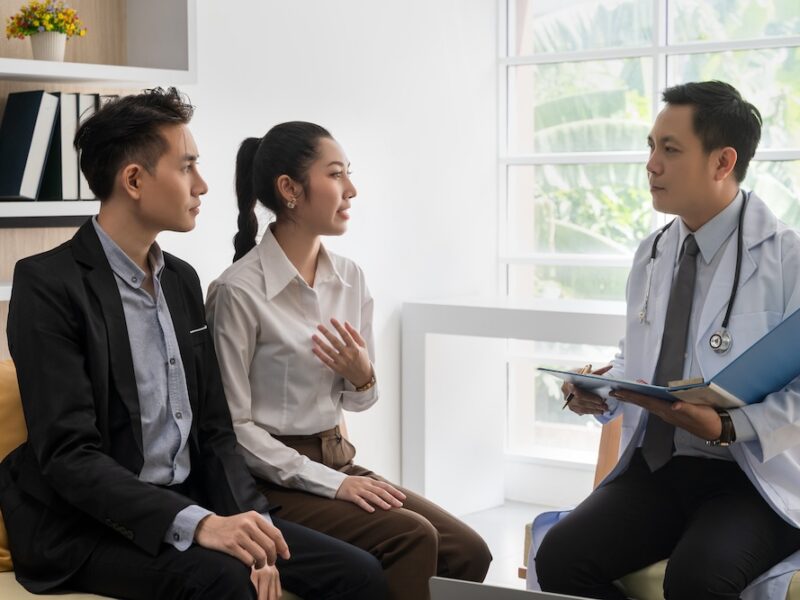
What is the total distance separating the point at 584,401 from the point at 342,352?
1.96 feet

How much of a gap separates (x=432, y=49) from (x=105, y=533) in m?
2.97

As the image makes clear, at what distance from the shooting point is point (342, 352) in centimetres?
254

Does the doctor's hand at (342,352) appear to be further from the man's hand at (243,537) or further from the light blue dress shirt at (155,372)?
the man's hand at (243,537)

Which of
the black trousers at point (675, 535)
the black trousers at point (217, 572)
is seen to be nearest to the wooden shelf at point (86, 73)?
the black trousers at point (217, 572)

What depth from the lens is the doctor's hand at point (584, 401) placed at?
2.67m

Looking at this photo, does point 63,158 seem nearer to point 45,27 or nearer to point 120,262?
point 45,27

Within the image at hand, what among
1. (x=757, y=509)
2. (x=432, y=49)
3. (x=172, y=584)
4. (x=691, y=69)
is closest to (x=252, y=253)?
(x=172, y=584)

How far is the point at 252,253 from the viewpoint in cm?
263

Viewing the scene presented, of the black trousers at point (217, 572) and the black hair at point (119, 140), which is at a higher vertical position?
the black hair at point (119, 140)

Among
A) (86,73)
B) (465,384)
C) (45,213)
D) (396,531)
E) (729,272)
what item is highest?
(86,73)

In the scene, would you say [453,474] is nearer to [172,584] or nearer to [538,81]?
[538,81]

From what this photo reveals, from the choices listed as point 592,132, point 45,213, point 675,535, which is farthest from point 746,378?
point 592,132

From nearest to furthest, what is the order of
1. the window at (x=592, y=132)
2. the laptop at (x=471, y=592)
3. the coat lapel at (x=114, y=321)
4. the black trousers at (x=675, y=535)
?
the laptop at (x=471, y=592) < the coat lapel at (x=114, y=321) < the black trousers at (x=675, y=535) < the window at (x=592, y=132)

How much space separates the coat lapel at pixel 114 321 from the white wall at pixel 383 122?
1300 mm
